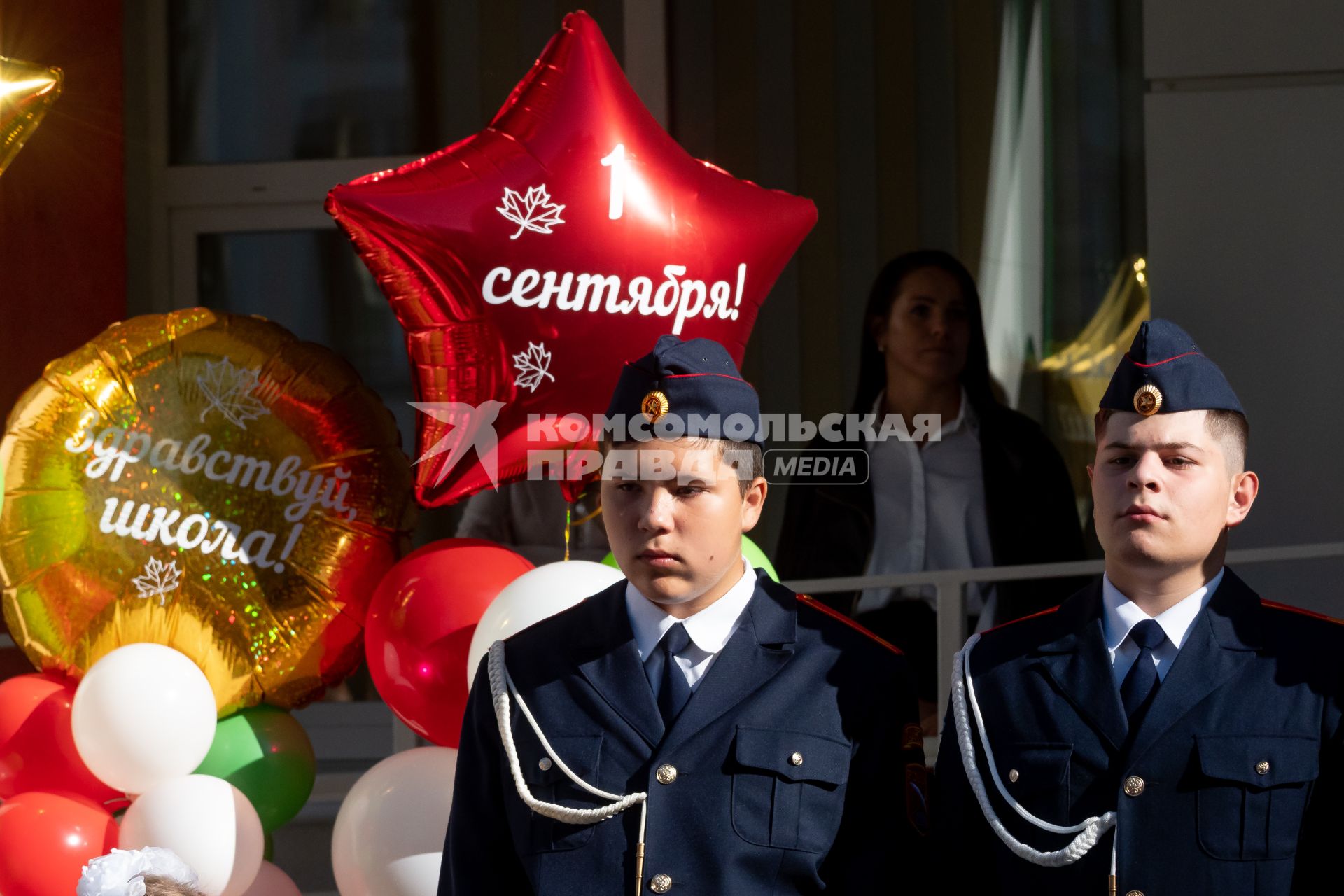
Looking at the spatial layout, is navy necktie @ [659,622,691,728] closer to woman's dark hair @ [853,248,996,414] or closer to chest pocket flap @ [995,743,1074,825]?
chest pocket flap @ [995,743,1074,825]

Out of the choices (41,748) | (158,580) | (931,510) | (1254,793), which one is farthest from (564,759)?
(931,510)

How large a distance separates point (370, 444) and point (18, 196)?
2.09m

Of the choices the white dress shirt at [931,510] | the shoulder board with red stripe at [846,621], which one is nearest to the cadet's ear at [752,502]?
the shoulder board with red stripe at [846,621]

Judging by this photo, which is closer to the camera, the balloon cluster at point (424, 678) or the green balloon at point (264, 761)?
the balloon cluster at point (424, 678)

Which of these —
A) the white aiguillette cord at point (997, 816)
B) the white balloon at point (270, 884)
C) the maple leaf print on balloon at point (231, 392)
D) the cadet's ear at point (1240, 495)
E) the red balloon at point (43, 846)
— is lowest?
the white balloon at point (270, 884)

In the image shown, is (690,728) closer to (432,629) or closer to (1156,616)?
(1156,616)

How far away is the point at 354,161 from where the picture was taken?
203 inches

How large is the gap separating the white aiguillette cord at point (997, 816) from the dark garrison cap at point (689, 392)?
412 millimetres

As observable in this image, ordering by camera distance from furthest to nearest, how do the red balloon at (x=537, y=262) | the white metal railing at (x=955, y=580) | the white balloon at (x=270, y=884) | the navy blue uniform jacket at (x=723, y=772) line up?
1. the white metal railing at (x=955, y=580)
2. the white balloon at (x=270, y=884)
3. the red balloon at (x=537, y=262)
4. the navy blue uniform jacket at (x=723, y=772)

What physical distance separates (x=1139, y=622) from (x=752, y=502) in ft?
1.64

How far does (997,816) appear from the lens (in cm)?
180

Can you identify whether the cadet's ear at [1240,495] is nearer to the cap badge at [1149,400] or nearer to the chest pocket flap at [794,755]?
the cap badge at [1149,400]

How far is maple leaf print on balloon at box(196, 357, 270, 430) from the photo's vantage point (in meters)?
2.79

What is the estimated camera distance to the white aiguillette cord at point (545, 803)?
185cm
